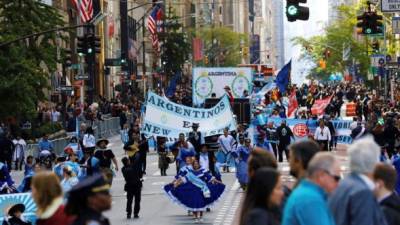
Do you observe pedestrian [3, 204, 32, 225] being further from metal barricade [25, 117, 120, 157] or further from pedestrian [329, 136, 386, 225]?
metal barricade [25, 117, 120, 157]

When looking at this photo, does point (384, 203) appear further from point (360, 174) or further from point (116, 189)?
point (116, 189)

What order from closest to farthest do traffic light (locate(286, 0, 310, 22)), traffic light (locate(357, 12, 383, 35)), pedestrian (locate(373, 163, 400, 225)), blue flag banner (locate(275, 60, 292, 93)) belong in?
pedestrian (locate(373, 163, 400, 225)) → traffic light (locate(286, 0, 310, 22)) → traffic light (locate(357, 12, 383, 35)) → blue flag banner (locate(275, 60, 292, 93))

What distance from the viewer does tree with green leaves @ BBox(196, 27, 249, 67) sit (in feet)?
462

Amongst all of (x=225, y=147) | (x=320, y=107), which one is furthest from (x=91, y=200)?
(x=320, y=107)

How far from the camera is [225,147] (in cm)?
3459

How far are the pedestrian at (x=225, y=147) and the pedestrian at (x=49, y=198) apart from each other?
25.0 meters

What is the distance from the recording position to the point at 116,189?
31.8m

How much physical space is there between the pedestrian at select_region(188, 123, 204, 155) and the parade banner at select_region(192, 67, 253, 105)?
2361 centimetres

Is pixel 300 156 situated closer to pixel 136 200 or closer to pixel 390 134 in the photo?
pixel 136 200

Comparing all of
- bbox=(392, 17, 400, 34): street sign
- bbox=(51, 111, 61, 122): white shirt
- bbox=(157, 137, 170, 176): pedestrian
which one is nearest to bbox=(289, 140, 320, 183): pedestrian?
bbox=(157, 137, 170, 176): pedestrian

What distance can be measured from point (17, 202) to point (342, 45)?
99999 mm

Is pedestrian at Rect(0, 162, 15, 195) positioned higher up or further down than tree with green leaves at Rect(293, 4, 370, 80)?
further down

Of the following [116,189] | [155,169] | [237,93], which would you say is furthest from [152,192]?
[237,93]

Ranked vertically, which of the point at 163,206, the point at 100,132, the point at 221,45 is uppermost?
the point at 221,45
